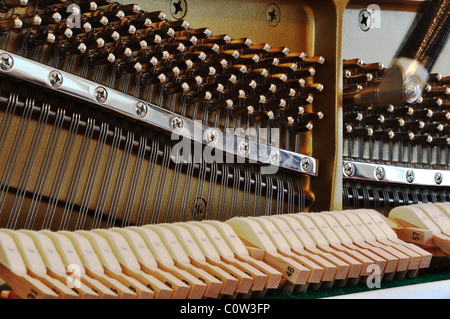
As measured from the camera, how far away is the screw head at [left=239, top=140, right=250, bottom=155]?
3.28 m

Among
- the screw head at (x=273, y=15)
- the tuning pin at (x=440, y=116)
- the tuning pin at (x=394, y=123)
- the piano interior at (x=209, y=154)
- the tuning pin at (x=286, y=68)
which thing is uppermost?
the screw head at (x=273, y=15)

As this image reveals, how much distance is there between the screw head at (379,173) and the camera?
3.79m

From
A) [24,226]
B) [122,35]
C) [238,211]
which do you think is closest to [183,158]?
[238,211]

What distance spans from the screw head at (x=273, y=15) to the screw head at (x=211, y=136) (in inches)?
35.0

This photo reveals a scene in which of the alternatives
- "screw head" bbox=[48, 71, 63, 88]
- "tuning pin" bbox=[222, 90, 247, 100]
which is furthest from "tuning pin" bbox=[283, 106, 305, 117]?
"screw head" bbox=[48, 71, 63, 88]

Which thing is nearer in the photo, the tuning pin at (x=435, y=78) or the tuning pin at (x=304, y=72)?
the tuning pin at (x=304, y=72)

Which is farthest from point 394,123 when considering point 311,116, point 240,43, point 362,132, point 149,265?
point 149,265

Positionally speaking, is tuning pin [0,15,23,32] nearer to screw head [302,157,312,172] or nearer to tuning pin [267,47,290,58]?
tuning pin [267,47,290,58]

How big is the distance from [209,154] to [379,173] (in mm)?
1233

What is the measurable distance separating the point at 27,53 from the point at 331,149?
71.1 inches

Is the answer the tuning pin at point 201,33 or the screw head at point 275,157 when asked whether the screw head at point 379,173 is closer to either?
the screw head at point 275,157

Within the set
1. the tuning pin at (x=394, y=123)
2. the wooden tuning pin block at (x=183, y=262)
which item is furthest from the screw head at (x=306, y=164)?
the wooden tuning pin block at (x=183, y=262)

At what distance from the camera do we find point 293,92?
338cm
